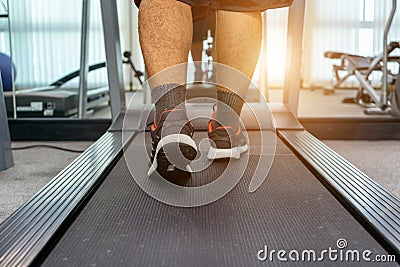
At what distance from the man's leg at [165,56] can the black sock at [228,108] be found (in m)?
0.26

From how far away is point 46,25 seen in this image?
5.68 m

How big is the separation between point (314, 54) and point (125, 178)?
217 inches

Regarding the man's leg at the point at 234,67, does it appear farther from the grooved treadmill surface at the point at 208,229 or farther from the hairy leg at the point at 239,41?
the grooved treadmill surface at the point at 208,229

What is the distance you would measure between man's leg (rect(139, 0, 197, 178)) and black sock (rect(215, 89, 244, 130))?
10.2 inches

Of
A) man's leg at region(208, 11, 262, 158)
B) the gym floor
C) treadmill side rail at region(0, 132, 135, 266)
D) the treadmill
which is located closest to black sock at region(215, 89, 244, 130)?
man's leg at region(208, 11, 262, 158)

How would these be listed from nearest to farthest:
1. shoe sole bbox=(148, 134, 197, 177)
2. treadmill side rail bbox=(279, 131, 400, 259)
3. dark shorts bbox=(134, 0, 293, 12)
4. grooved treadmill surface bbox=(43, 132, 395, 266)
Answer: grooved treadmill surface bbox=(43, 132, 395, 266)
treadmill side rail bbox=(279, 131, 400, 259)
shoe sole bbox=(148, 134, 197, 177)
dark shorts bbox=(134, 0, 293, 12)

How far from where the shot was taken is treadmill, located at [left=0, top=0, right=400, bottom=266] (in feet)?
2.37

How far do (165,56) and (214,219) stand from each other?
473 mm

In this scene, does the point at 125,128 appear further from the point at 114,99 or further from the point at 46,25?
the point at 46,25

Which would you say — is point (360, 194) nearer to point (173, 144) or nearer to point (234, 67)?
point (173, 144)

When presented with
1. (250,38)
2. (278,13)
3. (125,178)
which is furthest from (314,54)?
(125,178)

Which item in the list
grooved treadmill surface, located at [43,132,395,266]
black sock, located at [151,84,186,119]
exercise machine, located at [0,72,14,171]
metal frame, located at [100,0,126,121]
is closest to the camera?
grooved treadmill surface, located at [43,132,395,266]

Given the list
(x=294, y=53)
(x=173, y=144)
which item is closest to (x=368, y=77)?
(x=294, y=53)

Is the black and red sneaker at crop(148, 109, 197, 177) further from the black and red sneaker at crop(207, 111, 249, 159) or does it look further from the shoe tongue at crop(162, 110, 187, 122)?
the black and red sneaker at crop(207, 111, 249, 159)
